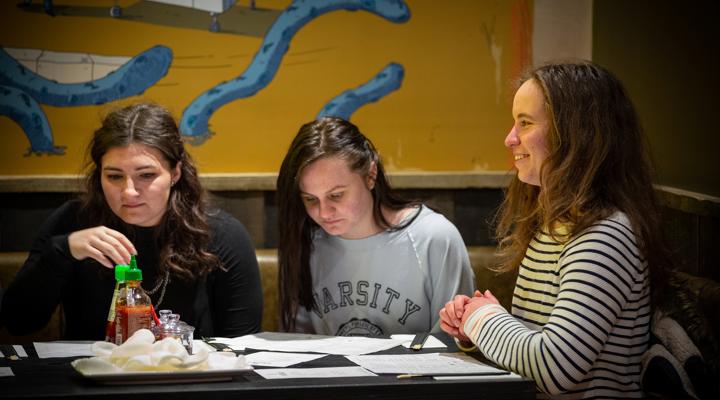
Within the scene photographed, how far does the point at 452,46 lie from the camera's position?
3896mm

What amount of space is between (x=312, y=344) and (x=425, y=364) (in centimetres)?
37

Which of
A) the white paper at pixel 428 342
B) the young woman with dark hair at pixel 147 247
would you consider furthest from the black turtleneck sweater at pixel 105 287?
A: the white paper at pixel 428 342

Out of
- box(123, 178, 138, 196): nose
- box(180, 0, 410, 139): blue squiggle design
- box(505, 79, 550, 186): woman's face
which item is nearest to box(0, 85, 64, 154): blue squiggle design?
box(180, 0, 410, 139): blue squiggle design

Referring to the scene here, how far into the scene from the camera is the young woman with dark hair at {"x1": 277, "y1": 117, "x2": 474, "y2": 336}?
2848mm

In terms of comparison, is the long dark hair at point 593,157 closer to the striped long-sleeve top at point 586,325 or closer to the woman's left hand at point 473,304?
the striped long-sleeve top at point 586,325

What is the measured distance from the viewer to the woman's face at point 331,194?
9.16 feet

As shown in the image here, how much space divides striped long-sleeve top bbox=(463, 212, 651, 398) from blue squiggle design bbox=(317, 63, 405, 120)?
180 cm

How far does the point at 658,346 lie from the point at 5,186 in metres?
2.60

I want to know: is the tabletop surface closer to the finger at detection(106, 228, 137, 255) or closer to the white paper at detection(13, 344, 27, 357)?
the white paper at detection(13, 344, 27, 357)

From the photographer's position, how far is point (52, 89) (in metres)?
3.69

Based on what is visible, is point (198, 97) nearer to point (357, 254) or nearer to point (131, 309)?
point (357, 254)

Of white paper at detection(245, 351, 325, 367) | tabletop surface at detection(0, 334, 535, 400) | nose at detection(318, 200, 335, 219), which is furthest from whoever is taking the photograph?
nose at detection(318, 200, 335, 219)

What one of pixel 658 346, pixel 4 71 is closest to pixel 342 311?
pixel 658 346

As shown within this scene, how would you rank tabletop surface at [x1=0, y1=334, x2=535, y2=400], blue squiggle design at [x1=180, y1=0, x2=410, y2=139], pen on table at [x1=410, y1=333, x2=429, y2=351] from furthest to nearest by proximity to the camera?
blue squiggle design at [x1=180, y1=0, x2=410, y2=139], pen on table at [x1=410, y1=333, x2=429, y2=351], tabletop surface at [x1=0, y1=334, x2=535, y2=400]
